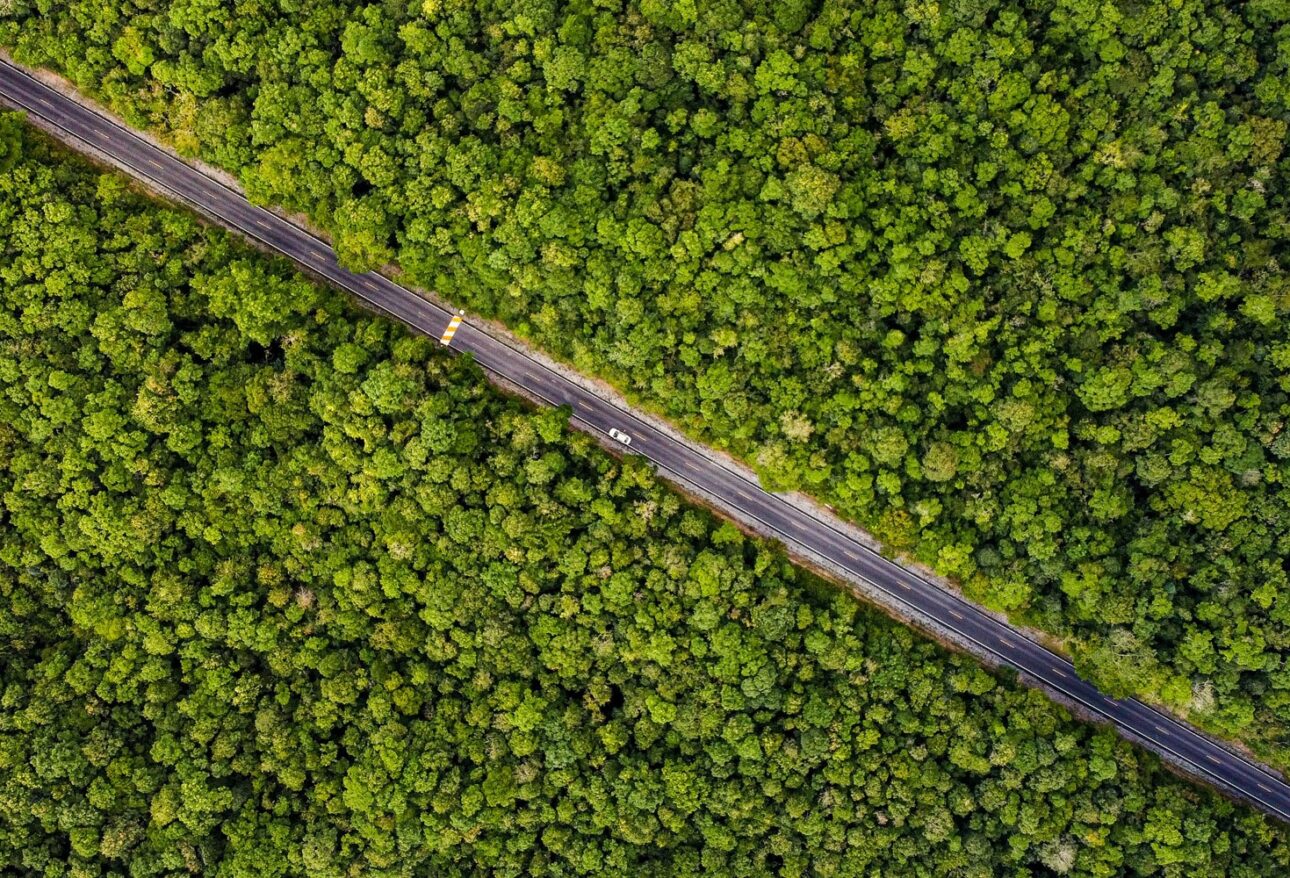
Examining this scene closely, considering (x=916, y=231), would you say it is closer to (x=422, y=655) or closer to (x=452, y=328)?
(x=452, y=328)

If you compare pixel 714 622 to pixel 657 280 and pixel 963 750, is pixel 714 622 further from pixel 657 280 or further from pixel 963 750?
pixel 657 280

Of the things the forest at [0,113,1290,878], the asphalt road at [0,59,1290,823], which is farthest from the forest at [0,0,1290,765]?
the forest at [0,113,1290,878]

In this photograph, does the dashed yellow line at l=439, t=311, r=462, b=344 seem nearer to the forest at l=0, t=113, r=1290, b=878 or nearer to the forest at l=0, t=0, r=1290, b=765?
the forest at l=0, t=113, r=1290, b=878

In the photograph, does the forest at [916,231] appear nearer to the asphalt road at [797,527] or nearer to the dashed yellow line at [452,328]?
the asphalt road at [797,527]

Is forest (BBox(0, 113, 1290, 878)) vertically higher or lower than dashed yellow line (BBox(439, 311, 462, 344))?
lower

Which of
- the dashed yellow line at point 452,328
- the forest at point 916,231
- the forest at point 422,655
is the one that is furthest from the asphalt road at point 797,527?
the forest at point 916,231

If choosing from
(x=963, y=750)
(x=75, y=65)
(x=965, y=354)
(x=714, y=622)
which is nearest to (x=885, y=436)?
(x=965, y=354)
